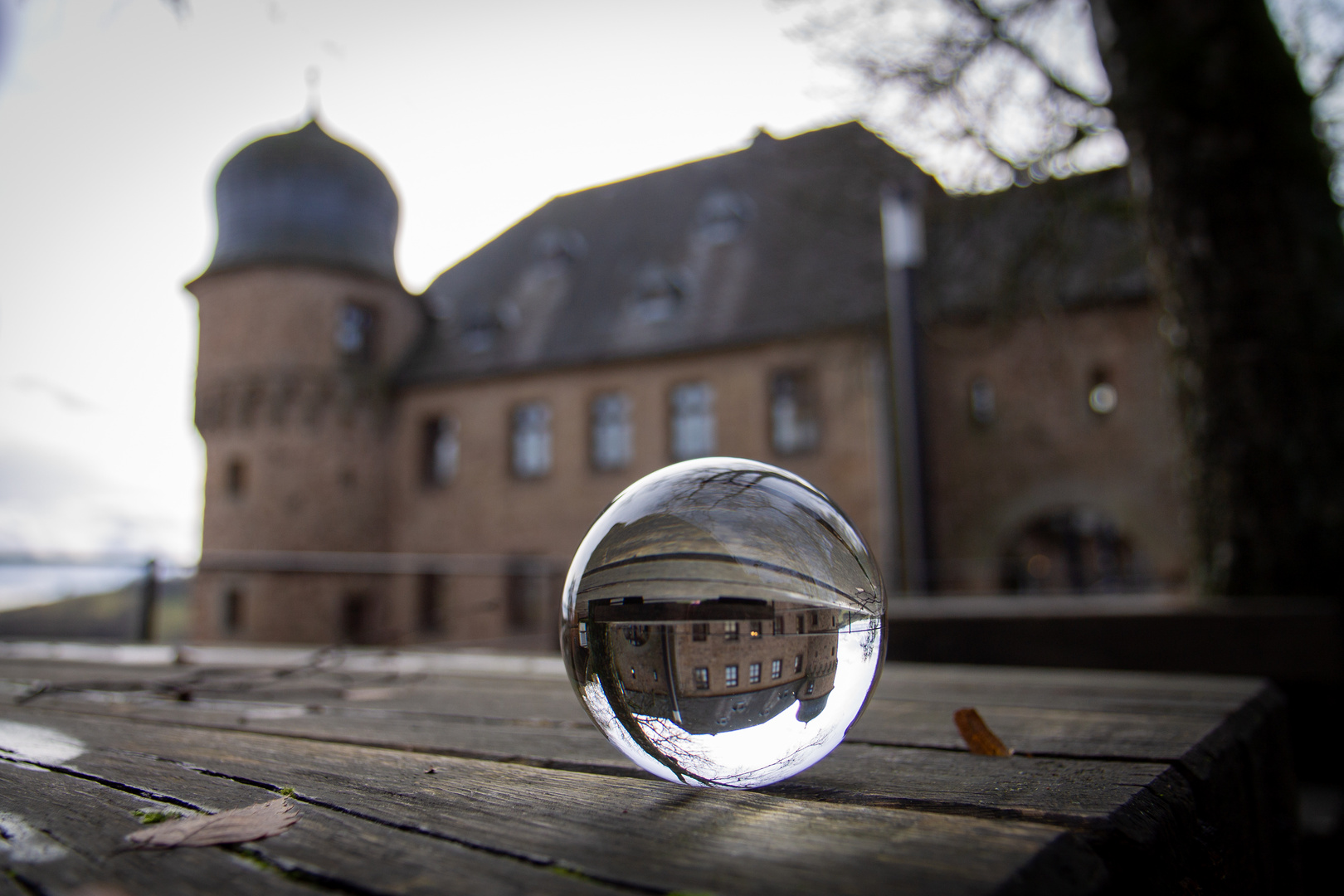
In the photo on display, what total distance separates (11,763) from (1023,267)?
7161 mm

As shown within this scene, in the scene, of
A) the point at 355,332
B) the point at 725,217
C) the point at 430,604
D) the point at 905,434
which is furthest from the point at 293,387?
the point at 905,434

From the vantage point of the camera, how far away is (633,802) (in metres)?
0.81

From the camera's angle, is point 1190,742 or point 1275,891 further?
point 1275,891

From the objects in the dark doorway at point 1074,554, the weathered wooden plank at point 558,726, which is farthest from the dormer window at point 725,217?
the weathered wooden plank at point 558,726

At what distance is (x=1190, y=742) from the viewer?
1002 mm

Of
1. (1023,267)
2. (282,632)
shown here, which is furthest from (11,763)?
(282,632)

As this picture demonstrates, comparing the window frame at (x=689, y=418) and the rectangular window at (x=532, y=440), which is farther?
the rectangular window at (x=532, y=440)

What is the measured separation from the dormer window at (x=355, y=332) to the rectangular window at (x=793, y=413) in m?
9.40

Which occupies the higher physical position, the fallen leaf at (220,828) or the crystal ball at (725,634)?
the crystal ball at (725,634)

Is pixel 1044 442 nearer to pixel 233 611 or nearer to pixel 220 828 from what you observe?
pixel 220 828

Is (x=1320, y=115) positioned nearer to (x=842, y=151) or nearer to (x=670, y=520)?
(x=842, y=151)

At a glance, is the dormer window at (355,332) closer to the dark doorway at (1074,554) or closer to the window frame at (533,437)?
the window frame at (533,437)

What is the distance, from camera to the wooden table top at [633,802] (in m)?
0.59

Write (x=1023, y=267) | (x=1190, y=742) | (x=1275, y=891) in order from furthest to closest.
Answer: (x=1023, y=267)
(x=1275, y=891)
(x=1190, y=742)
